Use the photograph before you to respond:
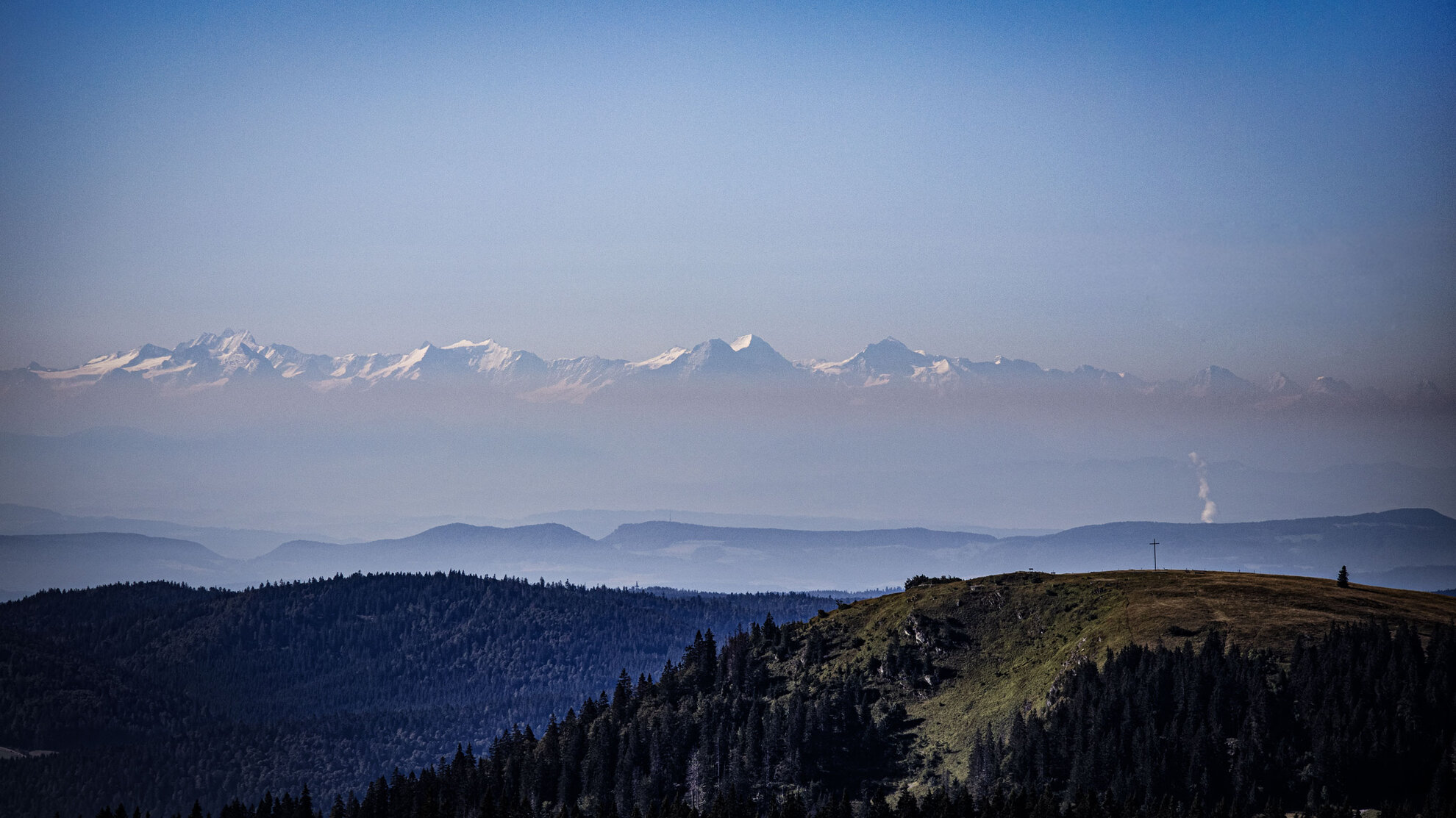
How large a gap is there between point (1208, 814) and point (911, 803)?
128ft

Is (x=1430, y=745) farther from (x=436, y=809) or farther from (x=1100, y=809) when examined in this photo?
(x=436, y=809)

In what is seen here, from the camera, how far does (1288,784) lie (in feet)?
620

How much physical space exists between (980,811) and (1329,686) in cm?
5472

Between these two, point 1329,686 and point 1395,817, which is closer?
point 1395,817

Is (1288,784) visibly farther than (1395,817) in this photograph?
Yes

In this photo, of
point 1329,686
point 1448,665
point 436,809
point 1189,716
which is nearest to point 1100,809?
point 1189,716

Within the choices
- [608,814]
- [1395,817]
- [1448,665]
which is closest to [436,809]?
[608,814]

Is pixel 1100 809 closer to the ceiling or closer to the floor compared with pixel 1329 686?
closer to the floor

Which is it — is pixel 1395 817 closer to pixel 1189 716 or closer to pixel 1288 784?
pixel 1288 784

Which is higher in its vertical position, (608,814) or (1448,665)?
(1448,665)

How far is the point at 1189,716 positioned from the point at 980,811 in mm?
38897

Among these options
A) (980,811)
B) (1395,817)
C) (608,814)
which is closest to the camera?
(1395,817)

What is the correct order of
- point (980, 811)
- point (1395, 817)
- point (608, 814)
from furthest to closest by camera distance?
point (608, 814), point (980, 811), point (1395, 817)

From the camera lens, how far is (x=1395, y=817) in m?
167
